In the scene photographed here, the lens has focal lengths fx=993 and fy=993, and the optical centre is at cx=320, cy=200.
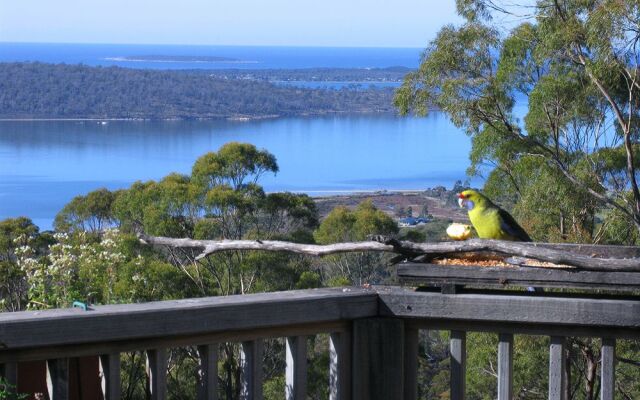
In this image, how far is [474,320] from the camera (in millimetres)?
1865

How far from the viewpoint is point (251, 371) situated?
1.84 metres

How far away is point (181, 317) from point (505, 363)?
0.61 m

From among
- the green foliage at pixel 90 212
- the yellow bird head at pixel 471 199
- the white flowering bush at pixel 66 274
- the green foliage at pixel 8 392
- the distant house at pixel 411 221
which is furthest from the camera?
the distant house at pixel 411 221

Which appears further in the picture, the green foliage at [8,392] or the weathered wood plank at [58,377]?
the weathered wood plank at [58,377]

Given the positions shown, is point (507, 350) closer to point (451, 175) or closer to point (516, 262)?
point (516, 262)

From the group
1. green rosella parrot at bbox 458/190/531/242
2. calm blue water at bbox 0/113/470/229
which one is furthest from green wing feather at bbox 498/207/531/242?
calm blue water at bbox 0/113/470/229

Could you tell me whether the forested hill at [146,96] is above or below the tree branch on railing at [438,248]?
below

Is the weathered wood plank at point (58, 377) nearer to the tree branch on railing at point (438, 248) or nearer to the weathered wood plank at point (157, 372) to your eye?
the weathered wood plank at point (157, 372)

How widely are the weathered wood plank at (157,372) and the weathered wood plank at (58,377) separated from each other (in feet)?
0.48

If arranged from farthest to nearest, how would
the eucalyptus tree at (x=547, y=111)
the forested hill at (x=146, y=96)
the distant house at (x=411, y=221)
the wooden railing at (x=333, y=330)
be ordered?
the forested hill at (x=146, y=96)
the distant house at (x=411, y=221)
the eucalyptus tree at (x=547, y=111)
the wooden railing at (x=333, y=330)

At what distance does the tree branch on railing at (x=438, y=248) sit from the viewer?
1.71m

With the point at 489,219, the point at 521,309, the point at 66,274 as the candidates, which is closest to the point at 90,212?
the point at 66,274

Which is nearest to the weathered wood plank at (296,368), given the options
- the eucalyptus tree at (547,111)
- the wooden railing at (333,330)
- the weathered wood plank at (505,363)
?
the wooden railing at (333,330)

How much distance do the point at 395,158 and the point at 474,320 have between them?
161 ft
